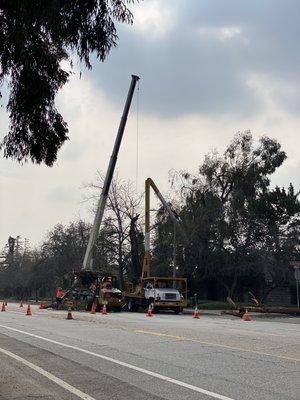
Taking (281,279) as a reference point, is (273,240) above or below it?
above

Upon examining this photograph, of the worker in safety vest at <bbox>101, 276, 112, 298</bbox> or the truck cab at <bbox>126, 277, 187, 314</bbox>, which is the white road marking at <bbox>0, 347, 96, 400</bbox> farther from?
the worker in safety vest at <bbox>101, 276, 112, 298</bbox>

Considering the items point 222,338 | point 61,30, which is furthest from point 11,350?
point 61,30

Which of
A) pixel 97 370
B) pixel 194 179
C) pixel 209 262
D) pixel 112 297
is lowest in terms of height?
pixel 97 370

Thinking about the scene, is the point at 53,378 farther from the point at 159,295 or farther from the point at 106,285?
the point at 106,285

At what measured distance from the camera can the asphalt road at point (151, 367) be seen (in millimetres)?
→ 8438

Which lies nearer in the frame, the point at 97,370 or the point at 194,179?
the point at 97,370

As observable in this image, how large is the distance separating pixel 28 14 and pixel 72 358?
798 centimetres

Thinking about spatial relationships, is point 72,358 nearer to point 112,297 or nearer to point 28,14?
point 28,14

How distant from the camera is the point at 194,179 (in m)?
55.1

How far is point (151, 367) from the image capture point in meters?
10.8

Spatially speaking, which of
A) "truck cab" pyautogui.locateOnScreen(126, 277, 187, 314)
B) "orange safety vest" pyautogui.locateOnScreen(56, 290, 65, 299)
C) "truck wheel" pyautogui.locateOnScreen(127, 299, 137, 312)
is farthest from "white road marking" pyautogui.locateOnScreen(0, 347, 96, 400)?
"orange safety vest" pyautogui.locateOnScreen(56, 290, 65, 299)

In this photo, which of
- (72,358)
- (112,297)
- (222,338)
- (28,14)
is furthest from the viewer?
(112,297)

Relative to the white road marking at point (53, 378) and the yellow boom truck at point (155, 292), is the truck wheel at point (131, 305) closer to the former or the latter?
the yellow boom truck at point (155, 292)

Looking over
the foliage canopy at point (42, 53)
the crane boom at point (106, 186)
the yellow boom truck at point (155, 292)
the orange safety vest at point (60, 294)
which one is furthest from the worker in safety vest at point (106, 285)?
the foliage canopy at point (42, 53)
